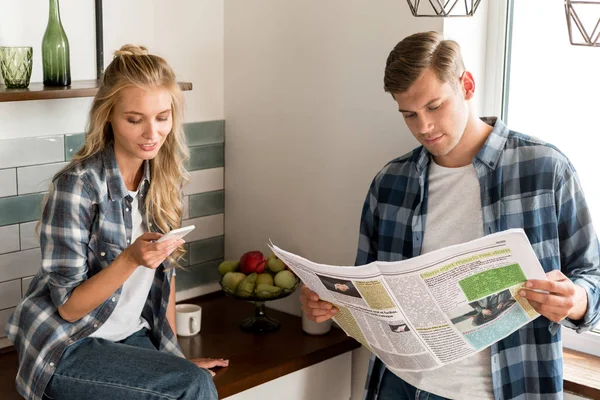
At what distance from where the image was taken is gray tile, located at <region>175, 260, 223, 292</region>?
8.69 ft

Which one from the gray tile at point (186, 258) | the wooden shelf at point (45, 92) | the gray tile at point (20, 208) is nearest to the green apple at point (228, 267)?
the gray tile at point (186, 258)

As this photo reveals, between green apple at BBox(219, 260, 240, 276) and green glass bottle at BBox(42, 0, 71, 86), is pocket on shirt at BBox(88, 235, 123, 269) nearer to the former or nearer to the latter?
green glass bottle at BBox(42, 0, 71, 86)

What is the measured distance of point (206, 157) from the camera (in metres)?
2.65

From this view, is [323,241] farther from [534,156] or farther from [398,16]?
[534,156]

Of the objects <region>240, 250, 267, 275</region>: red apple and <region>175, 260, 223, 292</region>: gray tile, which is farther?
<region>175, 260, 223, 292</region>: gray tile

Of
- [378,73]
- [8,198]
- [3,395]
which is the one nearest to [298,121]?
[378,73]

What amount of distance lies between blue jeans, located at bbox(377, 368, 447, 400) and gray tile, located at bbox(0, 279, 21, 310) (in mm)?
1033

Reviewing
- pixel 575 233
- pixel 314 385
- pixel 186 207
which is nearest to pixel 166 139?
pixel 186 207

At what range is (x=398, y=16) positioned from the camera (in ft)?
7.11

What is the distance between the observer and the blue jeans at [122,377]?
1.79 metres

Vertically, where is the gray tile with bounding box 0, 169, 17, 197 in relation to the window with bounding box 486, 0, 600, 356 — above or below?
below

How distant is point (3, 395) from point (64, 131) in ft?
2.40

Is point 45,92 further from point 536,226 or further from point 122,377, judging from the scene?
point 536,226

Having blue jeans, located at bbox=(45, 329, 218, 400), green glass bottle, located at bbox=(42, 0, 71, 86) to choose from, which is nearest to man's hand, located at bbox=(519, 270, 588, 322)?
blue jeans, located at bbox=(45, 329, 218, 400)
